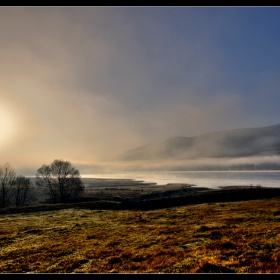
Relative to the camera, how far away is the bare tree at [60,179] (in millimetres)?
102625

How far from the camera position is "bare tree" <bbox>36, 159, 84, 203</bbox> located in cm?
10262

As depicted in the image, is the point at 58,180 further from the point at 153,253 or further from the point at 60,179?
the point at 153,253

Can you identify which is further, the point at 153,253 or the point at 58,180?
the point at 58,180

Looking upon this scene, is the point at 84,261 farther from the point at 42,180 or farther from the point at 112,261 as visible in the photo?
the point at 42,180

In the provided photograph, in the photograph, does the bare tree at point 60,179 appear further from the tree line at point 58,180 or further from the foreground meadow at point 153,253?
the foreground meadow at point 153,253

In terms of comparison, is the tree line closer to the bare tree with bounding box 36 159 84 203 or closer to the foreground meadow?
the bare tree with bounding box 36 159 84 203

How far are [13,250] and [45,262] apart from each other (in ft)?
25.7

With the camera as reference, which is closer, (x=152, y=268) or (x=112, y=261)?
(x=152, y=268)

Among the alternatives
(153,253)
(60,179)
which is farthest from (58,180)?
(153,253)

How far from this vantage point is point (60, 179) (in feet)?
343

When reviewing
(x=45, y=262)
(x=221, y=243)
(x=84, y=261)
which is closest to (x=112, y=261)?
(x=84, y=261)

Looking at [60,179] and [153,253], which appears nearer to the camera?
[153,253]
